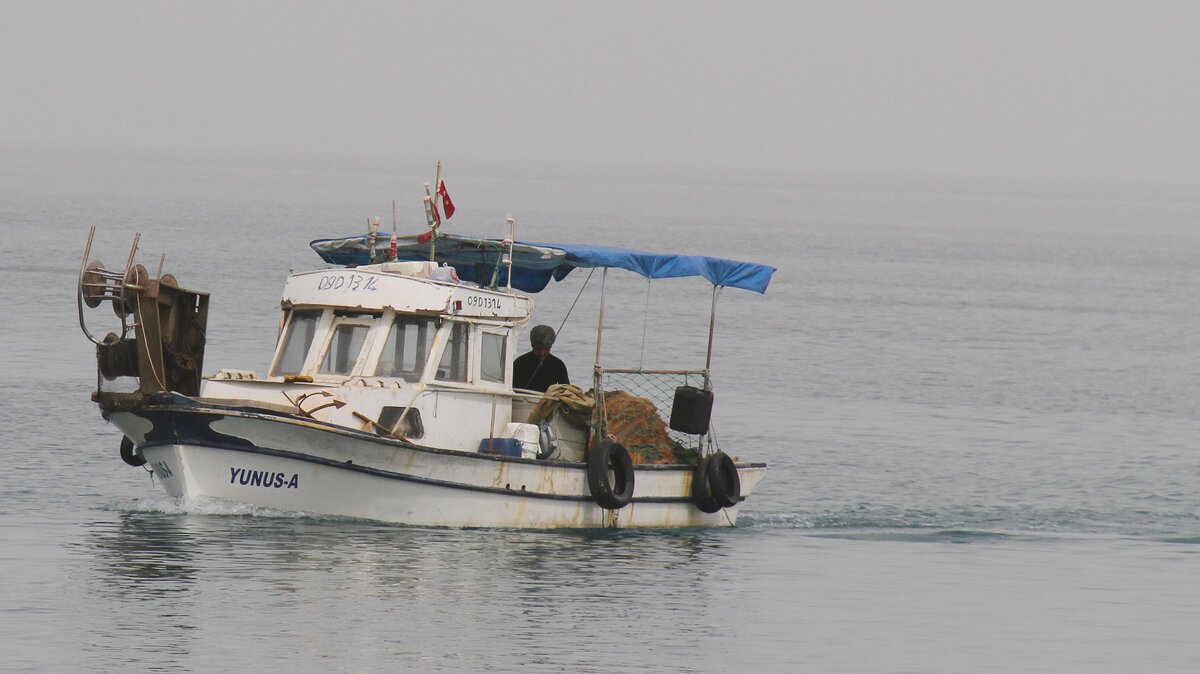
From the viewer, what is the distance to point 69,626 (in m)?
16.5

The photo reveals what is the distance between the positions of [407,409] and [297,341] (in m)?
1.81

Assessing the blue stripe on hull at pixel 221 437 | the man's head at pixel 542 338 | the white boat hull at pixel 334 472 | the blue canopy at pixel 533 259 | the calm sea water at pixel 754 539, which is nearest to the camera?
the calm sea water at pixel 754 539

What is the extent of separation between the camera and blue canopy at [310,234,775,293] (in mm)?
22891

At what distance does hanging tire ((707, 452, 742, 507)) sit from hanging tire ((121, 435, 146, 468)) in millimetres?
7050

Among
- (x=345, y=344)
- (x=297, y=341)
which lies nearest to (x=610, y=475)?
(x=345, y=344)

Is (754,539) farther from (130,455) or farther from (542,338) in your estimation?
(130,455)

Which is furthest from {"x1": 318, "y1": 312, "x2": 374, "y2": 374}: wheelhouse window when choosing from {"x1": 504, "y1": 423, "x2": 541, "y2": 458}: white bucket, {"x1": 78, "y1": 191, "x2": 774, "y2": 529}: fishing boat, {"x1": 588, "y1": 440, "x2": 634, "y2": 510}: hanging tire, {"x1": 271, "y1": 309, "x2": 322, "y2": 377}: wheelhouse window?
{"x1": 588, "y1": 440, "x2": 634, "y2": 510}: hanging tire

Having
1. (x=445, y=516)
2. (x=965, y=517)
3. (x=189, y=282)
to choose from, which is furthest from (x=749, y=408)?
(x=189, y=282)

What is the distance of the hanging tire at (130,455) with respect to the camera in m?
23.1

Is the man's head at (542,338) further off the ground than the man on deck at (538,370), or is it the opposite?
the man's head at (542,338)

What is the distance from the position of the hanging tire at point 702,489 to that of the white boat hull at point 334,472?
214cm

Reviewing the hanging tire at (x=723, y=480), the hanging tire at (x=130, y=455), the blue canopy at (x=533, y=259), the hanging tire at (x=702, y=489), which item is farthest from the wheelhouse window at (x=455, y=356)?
the hanging tire at (x=130, y=455)

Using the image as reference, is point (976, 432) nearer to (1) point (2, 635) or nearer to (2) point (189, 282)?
(1) point (2, 635)

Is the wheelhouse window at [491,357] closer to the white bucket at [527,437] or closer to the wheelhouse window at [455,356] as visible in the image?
the wheelhouse window at [455,356]
